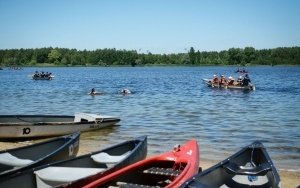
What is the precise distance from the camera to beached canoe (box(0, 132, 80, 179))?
28.8 feet

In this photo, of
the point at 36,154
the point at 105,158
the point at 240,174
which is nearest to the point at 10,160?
the point at 36,154

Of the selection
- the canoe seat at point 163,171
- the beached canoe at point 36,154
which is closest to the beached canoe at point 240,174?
the canoe seat at point 163,171

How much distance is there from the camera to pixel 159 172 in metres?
8.13

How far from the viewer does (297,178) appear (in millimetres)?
10102

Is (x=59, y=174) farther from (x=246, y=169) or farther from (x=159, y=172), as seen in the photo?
(x=246, y=169)

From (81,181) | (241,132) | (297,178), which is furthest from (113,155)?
(241,132)

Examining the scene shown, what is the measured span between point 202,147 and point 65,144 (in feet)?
20.4

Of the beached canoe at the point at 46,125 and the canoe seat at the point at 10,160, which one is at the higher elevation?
Result: the canoe seat at the point at 10,160

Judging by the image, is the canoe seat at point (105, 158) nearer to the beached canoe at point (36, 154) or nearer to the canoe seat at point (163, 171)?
the canoe seat at point (163, 171)

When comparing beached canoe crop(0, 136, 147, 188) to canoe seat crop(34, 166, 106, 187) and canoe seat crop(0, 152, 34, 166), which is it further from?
canoe seat crop(0, 152, 34, 166)

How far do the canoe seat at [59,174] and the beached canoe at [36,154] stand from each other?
541 mm

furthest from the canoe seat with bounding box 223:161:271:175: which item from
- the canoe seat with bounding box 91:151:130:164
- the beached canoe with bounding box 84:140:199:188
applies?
the canoe seat with bounding box 91:151:130:164

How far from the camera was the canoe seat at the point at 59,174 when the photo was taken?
24.4 ft

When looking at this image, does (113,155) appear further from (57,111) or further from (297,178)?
(57,111)
